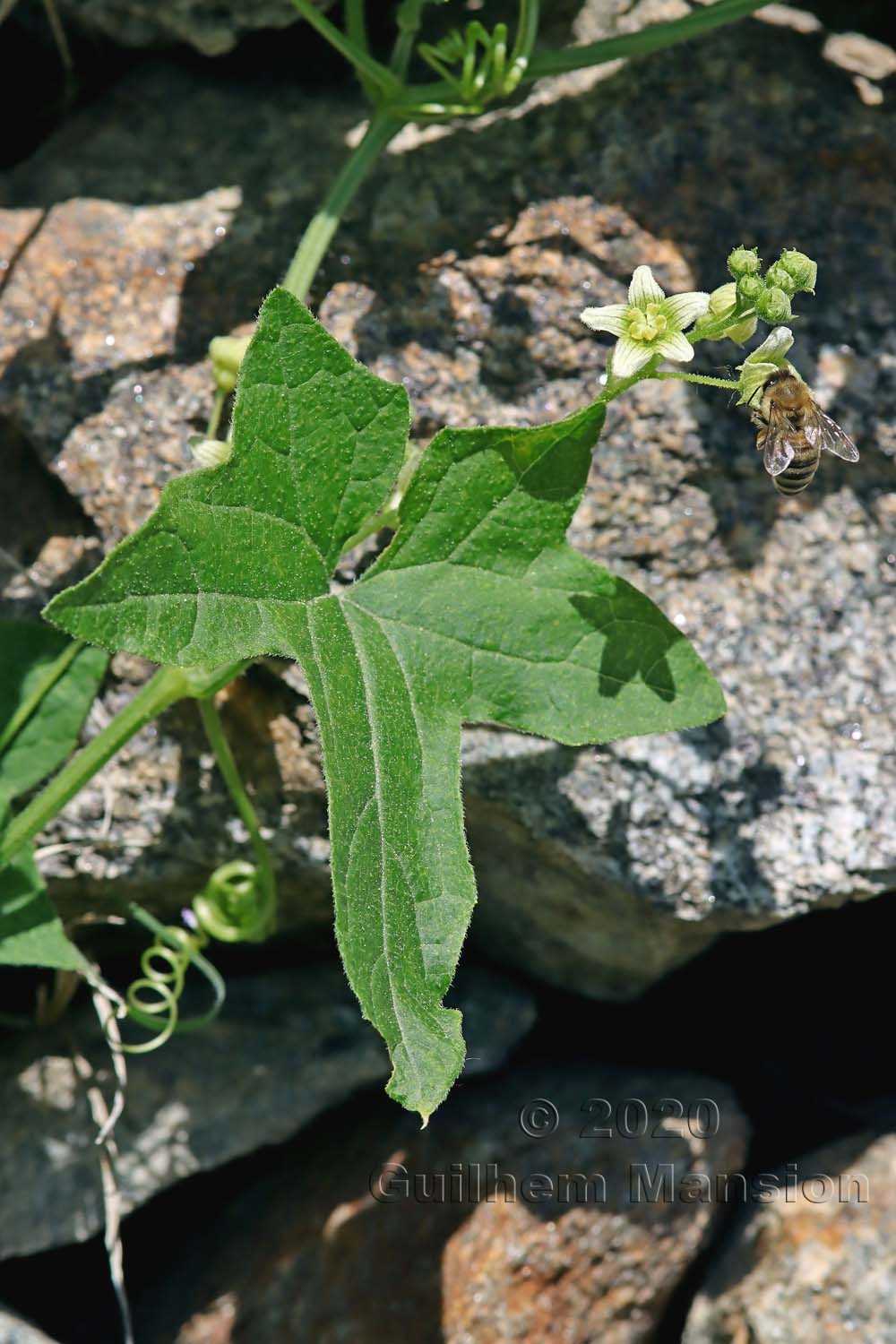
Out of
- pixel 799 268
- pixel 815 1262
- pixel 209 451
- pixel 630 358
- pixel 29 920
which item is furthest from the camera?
pixel 815 1262

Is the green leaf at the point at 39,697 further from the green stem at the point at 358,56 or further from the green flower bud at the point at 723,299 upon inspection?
the green flower bud at the point at 723,299

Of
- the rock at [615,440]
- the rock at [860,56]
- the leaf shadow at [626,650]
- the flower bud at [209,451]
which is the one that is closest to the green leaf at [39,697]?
the rock at [615,440]

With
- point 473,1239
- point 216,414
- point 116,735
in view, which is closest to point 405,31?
point 216,414

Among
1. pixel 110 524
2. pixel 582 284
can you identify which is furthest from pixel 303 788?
pixel 582 284

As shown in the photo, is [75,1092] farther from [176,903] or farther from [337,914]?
[337,914]

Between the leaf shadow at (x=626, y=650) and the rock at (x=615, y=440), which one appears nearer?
the leaf shadow at (x=626, y=650)

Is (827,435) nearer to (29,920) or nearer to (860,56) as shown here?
(860,56)
